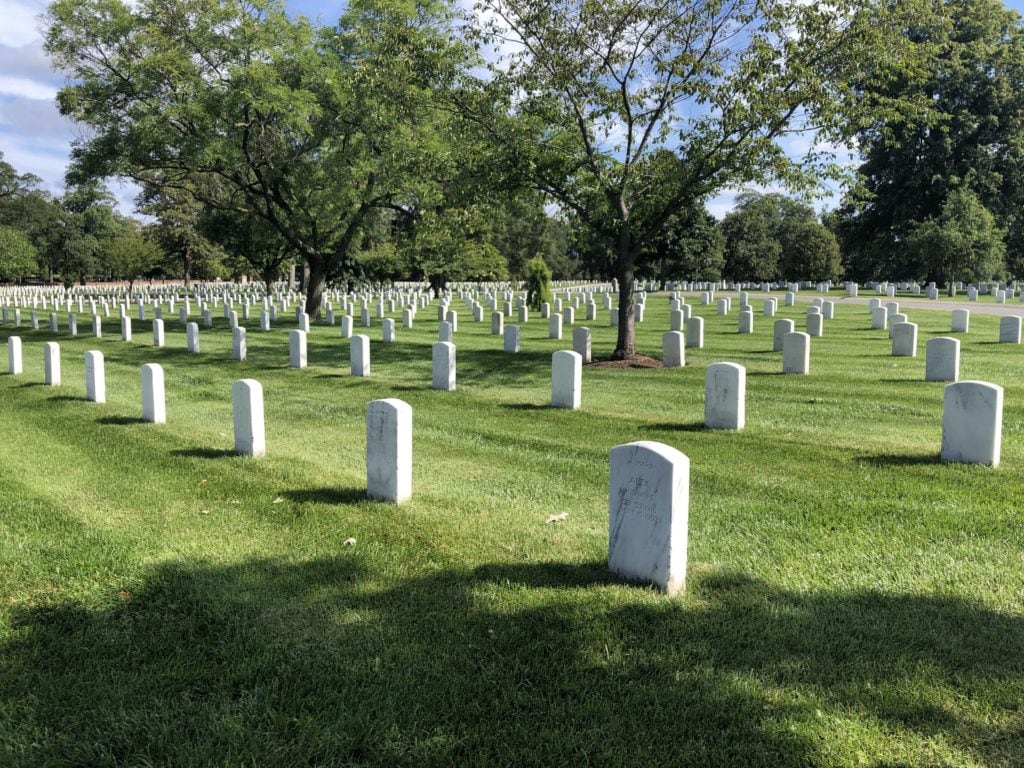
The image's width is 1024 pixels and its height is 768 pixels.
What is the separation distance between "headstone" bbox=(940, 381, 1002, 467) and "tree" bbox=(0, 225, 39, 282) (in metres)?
69.2

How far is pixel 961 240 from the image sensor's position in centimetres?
3606

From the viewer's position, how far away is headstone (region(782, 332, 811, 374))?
12383mm

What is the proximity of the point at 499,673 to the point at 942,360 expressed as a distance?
1029 centimetres

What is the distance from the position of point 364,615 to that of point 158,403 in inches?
268

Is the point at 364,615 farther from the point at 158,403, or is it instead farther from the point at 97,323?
the point at 97,323

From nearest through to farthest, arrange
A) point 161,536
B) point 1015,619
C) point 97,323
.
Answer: point 1015,619
point 161,536
point 97,323

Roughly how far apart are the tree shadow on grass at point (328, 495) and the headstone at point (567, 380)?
4431 millimetres

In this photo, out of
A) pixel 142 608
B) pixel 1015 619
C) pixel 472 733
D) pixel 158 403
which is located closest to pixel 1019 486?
pixel 1015 619

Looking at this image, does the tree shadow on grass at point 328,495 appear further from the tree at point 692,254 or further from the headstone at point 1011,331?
the tree at point 692,254

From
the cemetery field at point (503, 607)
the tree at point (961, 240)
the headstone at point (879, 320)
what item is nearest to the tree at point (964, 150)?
the tree at point (961, 240)

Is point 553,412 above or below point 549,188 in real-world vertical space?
below

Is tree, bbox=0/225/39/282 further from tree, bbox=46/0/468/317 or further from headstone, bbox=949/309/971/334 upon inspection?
headstone, bbox=949/309/971/334

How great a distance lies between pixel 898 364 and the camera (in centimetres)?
1327

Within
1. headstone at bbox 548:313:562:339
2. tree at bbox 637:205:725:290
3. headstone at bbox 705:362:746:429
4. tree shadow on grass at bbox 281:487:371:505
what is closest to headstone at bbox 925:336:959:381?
headstone at bbox 705:362:746:429
